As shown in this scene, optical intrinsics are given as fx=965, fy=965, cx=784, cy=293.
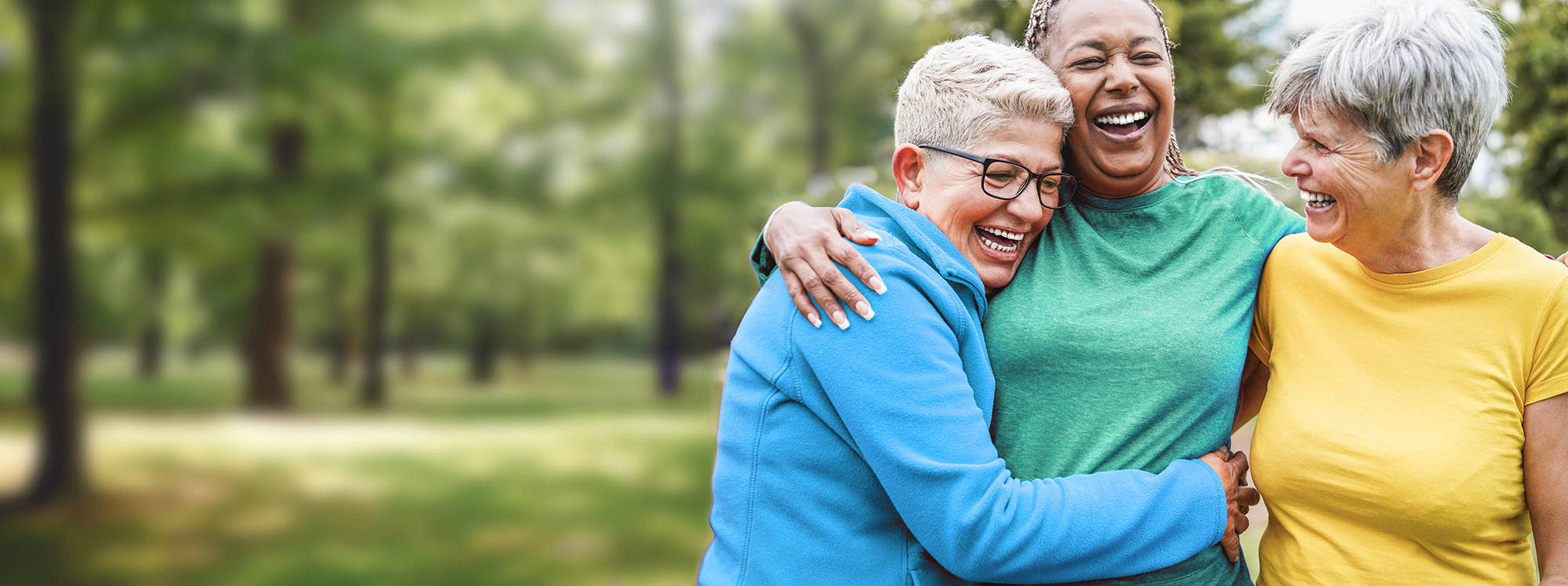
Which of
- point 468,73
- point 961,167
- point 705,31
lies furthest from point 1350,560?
point 705,31

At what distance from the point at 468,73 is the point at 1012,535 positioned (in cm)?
736

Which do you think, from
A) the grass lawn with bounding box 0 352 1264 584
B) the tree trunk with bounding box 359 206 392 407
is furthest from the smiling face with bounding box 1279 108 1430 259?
the tree trunk with bounding box 359 206 392 407

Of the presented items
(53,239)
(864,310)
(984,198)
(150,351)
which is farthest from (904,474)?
(150,351)

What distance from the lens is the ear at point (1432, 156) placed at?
156 centimetres

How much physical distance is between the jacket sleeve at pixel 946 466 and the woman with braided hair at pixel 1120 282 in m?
0.14

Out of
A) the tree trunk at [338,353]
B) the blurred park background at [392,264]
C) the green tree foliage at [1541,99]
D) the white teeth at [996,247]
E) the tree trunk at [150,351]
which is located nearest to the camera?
the white teeth at [996,247]

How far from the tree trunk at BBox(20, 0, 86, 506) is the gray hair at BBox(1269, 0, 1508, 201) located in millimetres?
6498

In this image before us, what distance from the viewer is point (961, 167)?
68.4 inches

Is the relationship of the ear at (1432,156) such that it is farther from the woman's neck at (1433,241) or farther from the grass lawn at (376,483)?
the grass lawn at (376,483)

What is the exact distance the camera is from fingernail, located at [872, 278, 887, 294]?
151 cm

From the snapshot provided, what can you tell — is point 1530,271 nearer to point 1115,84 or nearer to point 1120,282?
point 1120,282

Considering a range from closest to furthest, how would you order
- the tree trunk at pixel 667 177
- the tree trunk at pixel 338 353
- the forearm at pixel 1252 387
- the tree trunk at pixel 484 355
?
the forearm at pixel 1252 387 → the tree trunk at pixel 338 353 → the tree trunk at pixel 667 177 → the tree trunk at pixel 484 355

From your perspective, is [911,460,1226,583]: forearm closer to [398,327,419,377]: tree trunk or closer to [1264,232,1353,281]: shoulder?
[1264,232,1353,281]: shoulder

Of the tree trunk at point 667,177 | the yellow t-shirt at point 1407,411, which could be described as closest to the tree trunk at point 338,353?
the tree trunk at point 667,177
